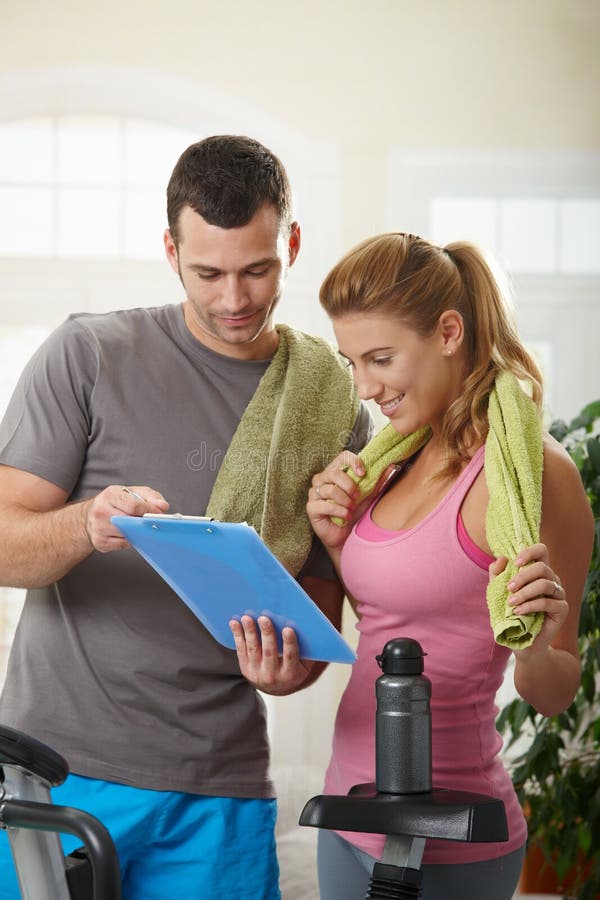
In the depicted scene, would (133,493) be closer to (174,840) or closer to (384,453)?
(384,453)

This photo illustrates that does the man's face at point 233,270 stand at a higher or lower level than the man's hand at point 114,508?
higher

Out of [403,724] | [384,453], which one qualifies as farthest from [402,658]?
[384,453]

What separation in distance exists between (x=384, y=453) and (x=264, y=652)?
33 cm

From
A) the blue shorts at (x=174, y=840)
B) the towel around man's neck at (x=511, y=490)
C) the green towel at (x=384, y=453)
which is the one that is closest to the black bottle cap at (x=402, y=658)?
the towel around man's neck at (x=511, y=490)

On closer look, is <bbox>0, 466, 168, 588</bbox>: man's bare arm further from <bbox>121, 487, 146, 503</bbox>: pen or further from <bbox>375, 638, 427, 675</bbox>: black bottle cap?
<bbox>375, 638, 427, 675</bbox>: black bottle cap

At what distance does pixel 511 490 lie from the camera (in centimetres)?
118

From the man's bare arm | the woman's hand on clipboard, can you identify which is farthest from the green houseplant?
the man's bare arm

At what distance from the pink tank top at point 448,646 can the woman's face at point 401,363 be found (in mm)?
100

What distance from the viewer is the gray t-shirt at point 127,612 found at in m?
1.45

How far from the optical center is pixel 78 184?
3869mm

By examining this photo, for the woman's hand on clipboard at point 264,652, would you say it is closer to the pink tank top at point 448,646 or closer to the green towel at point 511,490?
the pink tank top at point 448,646

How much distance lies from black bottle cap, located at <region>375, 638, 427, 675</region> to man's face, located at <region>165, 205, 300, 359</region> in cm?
64

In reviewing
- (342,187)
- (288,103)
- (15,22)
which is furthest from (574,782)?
(15,22)

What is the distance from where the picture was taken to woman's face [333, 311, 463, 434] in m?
1.32
